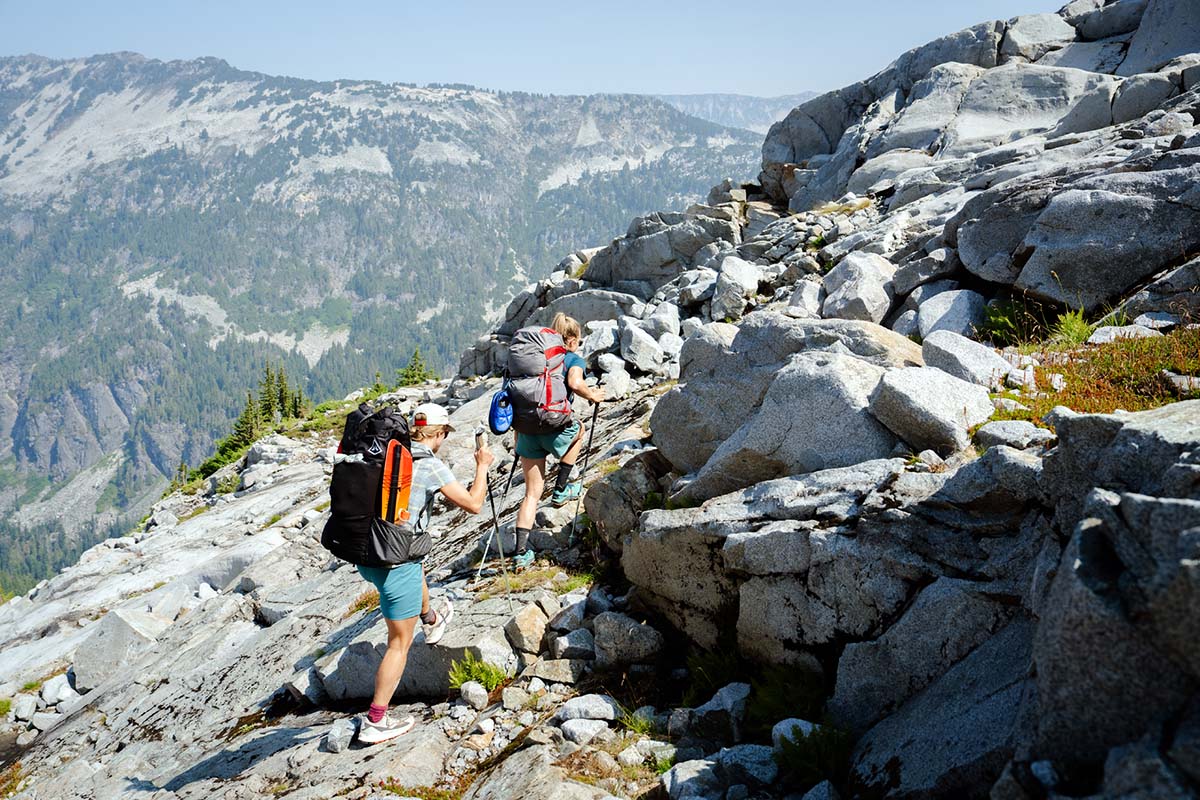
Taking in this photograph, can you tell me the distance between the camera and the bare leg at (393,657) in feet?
25.2

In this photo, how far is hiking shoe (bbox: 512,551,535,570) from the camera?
10.4m

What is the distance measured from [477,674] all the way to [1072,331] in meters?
9.10

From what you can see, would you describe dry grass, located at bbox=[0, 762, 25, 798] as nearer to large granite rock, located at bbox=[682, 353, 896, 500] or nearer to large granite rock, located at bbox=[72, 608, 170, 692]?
large granite rock, located at bbox=[72, 608, 170, 692]

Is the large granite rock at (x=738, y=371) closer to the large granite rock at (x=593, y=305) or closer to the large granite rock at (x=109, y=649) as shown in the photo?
the large granite rock at (x=109, y=649)

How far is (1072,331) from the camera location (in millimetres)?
9547

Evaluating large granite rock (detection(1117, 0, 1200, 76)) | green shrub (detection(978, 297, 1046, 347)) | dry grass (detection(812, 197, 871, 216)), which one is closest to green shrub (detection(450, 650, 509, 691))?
green shrub (detection(978, 297, 1046, 347))

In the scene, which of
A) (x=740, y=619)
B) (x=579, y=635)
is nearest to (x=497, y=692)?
(x=579, y=635)

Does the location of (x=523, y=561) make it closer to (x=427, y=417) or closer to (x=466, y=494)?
(x=466, y=494)

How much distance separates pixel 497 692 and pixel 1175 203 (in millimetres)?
11840

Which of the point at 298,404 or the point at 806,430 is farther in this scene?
the point at 298,404

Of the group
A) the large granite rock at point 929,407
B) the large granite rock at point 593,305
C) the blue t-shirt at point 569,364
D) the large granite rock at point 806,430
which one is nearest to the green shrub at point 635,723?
the large granite rock at point 806,430

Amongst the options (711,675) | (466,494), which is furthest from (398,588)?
(711,675)

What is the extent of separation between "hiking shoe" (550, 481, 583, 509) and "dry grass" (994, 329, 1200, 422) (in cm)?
649

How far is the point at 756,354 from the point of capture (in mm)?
9781
